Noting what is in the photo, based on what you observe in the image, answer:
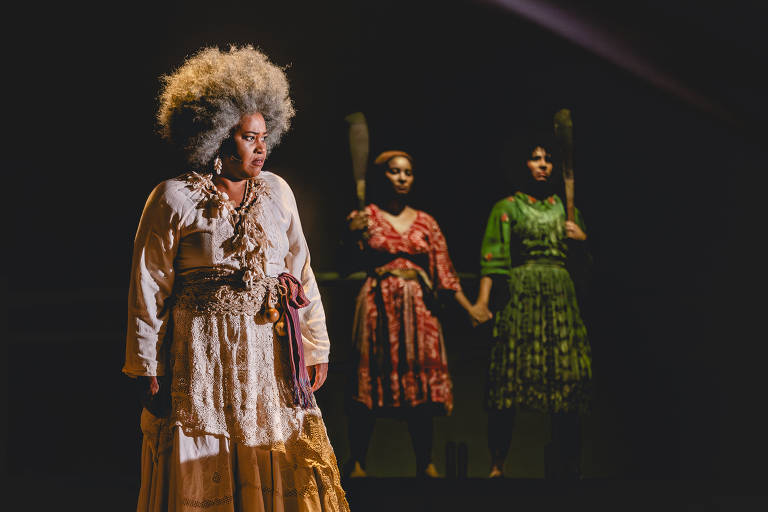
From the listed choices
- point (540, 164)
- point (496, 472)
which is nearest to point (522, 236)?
point (540, 164)

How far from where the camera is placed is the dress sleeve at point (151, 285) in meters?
2.39

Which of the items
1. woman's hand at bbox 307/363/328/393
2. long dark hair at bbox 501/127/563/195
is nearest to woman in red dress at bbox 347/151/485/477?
long dark hair at bbox 501/127/563/195

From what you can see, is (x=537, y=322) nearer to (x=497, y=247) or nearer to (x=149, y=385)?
(x=497, y=247)

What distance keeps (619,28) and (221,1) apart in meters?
1.86

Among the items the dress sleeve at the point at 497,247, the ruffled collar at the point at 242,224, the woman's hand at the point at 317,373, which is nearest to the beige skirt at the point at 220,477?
the woman's hand at the point at 317,373

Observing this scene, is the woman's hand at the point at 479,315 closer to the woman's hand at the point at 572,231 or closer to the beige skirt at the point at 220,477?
the woman's hand at the point at 572,231

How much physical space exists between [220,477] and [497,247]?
2157 mm

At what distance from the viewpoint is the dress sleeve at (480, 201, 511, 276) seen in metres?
4.18

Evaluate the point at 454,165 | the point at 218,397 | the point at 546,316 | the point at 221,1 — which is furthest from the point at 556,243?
the point at 218,397

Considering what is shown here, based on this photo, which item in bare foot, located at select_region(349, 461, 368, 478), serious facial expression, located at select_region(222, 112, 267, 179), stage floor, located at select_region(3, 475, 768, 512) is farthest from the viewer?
bare foot, located at select_region(349, 461, 368, 478)

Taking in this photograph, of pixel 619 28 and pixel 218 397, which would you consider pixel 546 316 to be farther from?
pixel 218 397

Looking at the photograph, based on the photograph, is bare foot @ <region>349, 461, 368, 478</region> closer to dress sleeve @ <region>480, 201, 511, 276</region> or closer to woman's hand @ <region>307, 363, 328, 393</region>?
dress sleeve @ <region>480, 201, 511, 276</region>

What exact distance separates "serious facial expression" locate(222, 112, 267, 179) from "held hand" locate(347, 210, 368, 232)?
150 centimetres

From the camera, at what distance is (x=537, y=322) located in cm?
414
